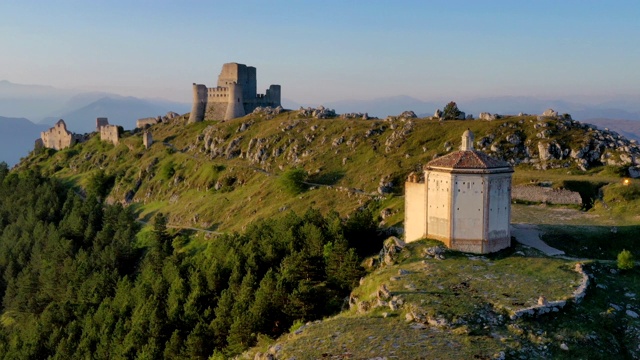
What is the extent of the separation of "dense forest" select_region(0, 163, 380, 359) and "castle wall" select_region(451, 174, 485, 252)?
9896mm

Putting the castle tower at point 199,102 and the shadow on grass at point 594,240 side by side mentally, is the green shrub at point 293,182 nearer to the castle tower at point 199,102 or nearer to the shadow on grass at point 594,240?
the shadow on grass at point 594,240

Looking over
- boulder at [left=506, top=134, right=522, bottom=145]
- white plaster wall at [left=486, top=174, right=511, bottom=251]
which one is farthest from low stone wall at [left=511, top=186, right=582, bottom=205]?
white plaster wall at [left=486, top=174, right=511, bottom=251]

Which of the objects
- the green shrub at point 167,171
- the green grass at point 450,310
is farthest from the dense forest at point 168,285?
the green shrub at point 167,171

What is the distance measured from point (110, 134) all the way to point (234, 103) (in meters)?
49.1

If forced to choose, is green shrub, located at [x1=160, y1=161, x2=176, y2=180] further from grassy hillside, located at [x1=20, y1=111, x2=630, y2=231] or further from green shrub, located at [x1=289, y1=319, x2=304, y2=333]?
green shrub, located at [x1=289, y1=319, x2=304, y2=333]

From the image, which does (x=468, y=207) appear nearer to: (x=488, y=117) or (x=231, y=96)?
(x=488, y=117)

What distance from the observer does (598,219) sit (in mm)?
59531

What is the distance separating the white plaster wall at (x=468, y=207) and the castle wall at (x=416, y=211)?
12.2 ft

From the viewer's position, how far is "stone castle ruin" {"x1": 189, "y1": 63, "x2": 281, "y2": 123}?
16250 cm

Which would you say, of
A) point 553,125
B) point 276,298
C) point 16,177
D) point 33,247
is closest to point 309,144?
point 553,125

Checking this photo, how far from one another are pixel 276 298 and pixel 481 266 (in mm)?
17864

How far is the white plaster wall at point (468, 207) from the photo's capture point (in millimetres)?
47875

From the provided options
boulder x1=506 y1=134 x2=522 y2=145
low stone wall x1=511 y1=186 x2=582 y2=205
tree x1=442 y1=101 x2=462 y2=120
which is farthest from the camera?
tree x1=442 y1=101 x2=462 y2=120

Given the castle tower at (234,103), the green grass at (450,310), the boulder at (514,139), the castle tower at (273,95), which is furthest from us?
the castle tower at (273,95)
